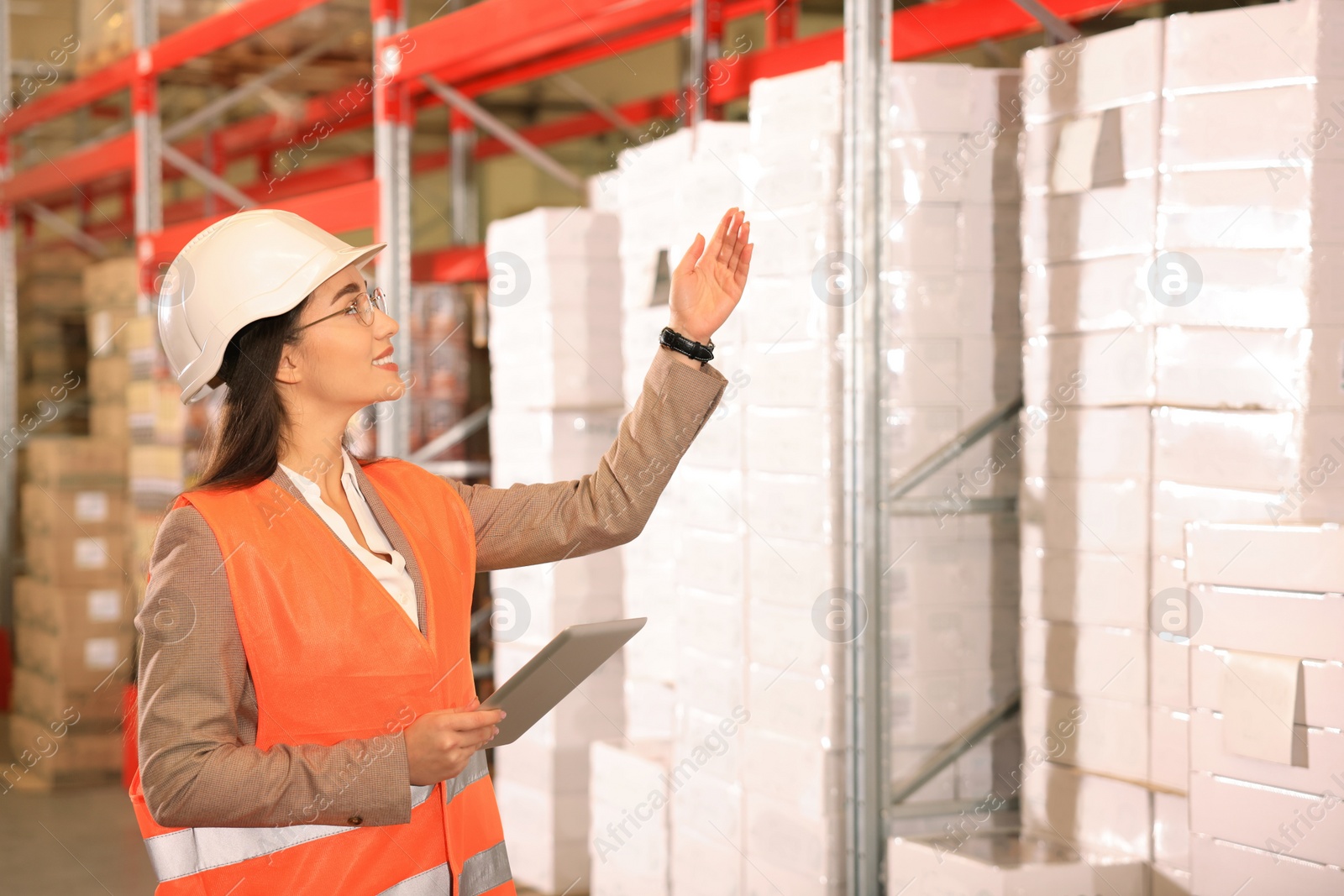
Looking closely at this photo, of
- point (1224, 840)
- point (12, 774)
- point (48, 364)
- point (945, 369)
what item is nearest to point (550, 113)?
point (48, 364)

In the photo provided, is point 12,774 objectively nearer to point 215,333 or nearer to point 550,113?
point 215,333

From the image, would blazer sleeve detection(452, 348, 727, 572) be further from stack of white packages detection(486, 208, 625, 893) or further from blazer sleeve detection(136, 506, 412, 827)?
stack of white packages detection(486, 208, 625, 893)

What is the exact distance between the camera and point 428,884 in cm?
210

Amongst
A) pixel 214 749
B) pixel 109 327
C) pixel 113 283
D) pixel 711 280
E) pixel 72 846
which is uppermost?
pixel 113 283

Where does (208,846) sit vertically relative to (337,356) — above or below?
below

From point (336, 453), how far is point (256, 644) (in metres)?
0.43

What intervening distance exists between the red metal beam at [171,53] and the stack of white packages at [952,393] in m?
3.33

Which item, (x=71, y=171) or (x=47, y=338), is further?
(x=47, y=338)

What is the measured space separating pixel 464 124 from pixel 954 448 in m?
3.62

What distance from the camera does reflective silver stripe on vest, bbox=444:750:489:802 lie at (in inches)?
84.3

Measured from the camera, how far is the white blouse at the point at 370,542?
2.15 m

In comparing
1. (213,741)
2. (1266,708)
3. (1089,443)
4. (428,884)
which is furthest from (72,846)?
(1266,708)

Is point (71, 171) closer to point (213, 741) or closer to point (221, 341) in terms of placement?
point (221, 341)

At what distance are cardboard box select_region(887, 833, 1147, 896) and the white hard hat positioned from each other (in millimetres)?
2620
